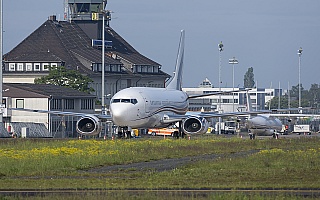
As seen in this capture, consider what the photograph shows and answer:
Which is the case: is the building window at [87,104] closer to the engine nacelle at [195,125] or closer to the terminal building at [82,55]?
the terminal building at [82,55]

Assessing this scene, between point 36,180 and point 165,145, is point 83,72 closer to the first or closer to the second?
point 165,145

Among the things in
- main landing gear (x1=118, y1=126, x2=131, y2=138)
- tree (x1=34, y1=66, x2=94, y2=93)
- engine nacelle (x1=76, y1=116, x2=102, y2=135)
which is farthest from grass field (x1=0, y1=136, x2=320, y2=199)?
tree (x1=34, y1=66, x2=94, y2=93)

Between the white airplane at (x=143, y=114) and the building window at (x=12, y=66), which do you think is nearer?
the white airplane at (x=143, y=114)

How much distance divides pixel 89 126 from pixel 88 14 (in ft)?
348

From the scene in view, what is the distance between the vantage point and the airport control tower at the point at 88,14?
577 ft

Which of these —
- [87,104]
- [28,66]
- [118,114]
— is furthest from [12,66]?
[118,114]

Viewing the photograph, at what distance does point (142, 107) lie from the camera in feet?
239

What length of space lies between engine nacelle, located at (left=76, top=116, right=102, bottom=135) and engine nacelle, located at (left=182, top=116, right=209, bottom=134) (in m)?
7.06

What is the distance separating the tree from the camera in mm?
141500

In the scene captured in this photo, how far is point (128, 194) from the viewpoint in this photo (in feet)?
92.1

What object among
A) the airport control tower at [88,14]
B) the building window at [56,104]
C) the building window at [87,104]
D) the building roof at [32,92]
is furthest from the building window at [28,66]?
the building window at [56,104]

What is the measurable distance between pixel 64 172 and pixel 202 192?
10.8 metres

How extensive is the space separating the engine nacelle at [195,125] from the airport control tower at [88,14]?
336 feet

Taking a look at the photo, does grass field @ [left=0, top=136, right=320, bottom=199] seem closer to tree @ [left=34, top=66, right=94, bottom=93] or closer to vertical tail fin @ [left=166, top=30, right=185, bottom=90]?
vertical tail fin @ [left=166, top=30, right=185, bottom=90]
